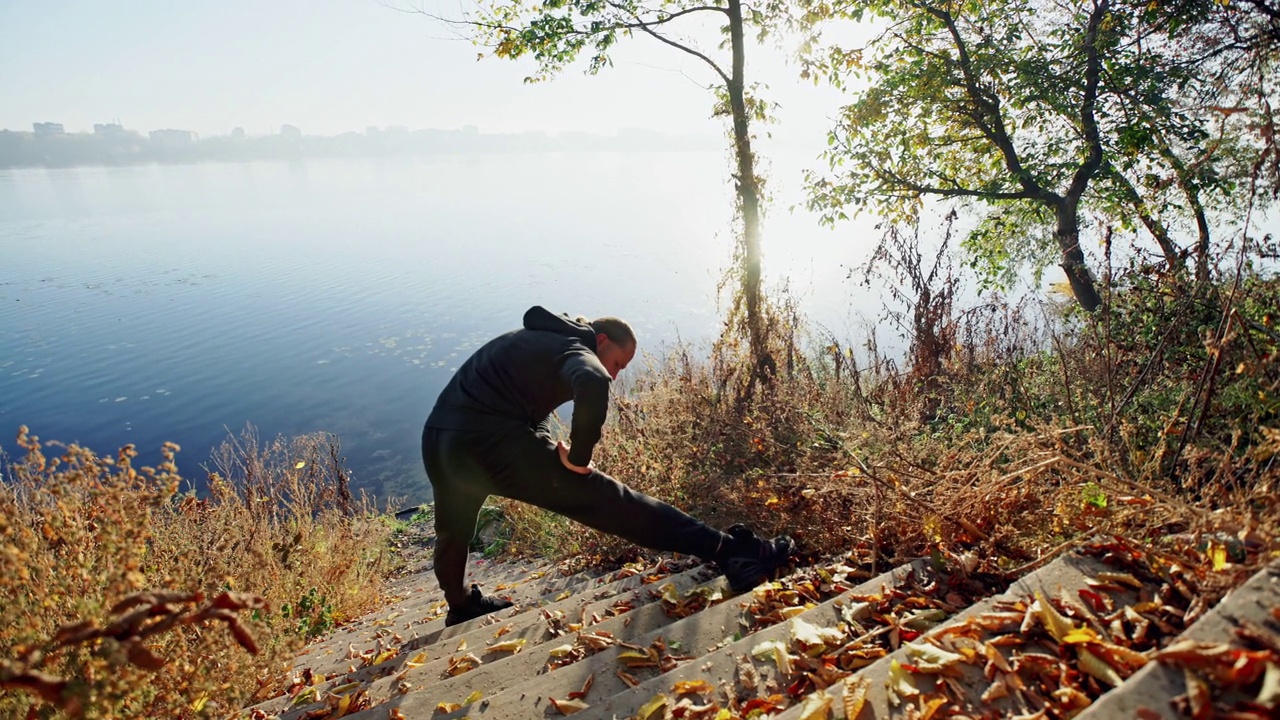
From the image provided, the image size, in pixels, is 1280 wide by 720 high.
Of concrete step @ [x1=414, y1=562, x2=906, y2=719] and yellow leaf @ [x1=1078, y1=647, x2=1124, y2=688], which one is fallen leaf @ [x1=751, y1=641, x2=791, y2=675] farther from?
yellow leaf @ [x1=1078, y1=647, x2=1124, y2=688]

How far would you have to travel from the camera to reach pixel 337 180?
373ft

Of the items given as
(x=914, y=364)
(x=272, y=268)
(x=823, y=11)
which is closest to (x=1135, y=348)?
(x=914, y=364)

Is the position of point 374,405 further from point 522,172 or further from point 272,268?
point 522,172

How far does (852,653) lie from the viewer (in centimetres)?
254

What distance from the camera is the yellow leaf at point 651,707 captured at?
7.98 feet

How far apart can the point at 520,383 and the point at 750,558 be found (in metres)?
1.71

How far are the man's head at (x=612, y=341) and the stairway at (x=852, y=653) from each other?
1.45 meters

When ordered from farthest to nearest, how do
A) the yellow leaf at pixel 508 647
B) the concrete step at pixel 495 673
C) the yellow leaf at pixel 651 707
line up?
the yellow leaf at pixel 508 647 < the concrete step at pixel 495 673 < the yellow leaf at pixel 651 707

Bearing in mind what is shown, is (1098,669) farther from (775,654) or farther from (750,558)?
(750,558)

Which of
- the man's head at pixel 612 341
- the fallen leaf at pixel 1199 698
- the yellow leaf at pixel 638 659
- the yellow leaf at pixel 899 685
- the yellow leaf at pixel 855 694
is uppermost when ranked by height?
the man's head at pixel 612 341

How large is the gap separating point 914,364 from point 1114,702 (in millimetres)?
6548

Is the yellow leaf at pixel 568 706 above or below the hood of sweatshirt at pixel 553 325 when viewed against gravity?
below

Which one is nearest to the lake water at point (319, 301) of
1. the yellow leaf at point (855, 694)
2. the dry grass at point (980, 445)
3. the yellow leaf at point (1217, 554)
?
the dry grass at point (980, 445)

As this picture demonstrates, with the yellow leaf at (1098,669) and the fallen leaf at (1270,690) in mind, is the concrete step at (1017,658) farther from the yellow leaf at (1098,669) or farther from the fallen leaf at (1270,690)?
the fallen leaf at (1270,690)
